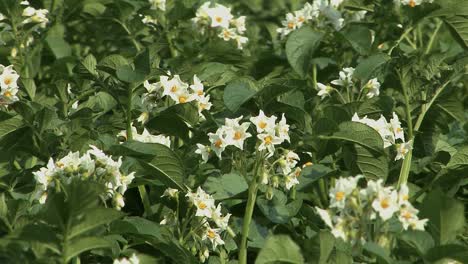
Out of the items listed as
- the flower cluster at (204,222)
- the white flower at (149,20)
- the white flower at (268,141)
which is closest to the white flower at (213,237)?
the flower cluster at (204,222)

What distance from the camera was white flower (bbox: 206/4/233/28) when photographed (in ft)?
14.0

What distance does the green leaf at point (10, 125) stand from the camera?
11.0ft

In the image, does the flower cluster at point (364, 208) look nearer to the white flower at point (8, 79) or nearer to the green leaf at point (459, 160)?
the green leaf at point (459, 160)

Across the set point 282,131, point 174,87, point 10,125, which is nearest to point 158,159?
point 174,87

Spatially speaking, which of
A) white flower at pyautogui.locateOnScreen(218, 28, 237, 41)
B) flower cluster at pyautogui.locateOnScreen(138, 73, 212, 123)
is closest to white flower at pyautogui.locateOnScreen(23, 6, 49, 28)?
white flower at pyautogui.locateOnScreen(218, 28, 237, 41)

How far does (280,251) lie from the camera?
2.60 meters

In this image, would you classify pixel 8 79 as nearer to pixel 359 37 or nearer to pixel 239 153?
pixel 239 153

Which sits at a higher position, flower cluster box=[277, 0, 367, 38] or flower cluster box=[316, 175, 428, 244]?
flower cluster box=[316, 175, 428, 244]

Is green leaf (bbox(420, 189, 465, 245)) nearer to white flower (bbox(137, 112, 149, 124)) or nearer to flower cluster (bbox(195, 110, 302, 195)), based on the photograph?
flower cluster (bbox(195, 110, 302, 195))

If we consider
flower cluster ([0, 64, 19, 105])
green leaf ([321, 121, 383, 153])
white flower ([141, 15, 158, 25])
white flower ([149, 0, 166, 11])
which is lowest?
white flower ([141, 15, 158, 25])

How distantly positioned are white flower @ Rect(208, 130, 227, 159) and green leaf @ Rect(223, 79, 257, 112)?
125 millimetres

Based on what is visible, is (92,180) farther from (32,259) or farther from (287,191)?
(287,191)

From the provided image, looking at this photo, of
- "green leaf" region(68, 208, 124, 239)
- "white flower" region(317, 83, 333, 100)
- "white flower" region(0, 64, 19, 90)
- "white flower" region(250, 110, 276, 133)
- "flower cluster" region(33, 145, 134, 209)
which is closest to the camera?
"green leaf" region(68, 208, 124, 239)

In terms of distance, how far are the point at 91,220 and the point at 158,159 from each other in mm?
613
